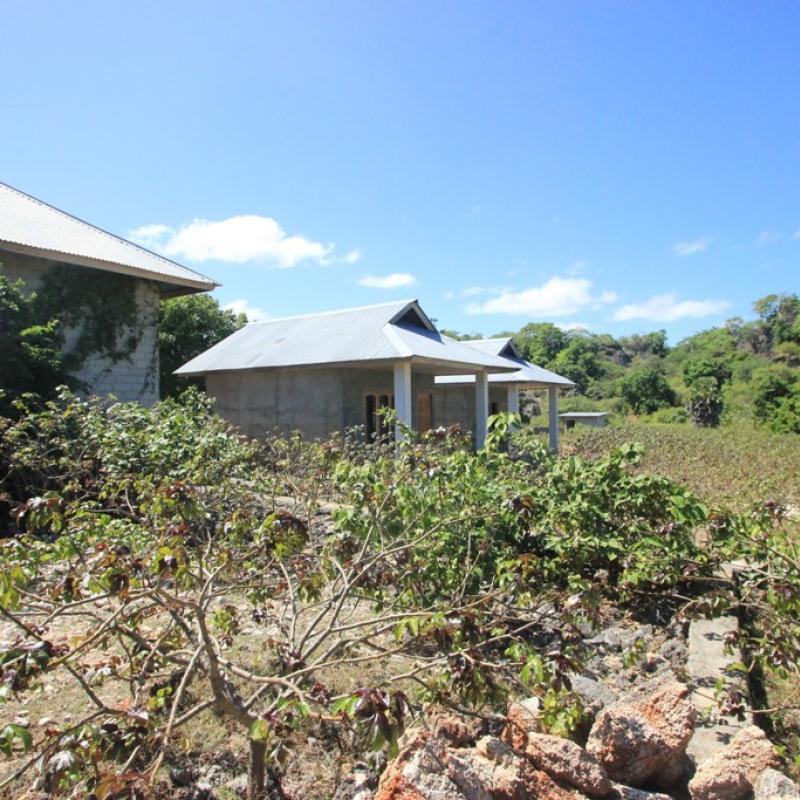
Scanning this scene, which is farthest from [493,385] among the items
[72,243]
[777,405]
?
[777,405]

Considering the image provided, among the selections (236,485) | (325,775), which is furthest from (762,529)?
(236,485)

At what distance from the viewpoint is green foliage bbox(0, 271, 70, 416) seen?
10.0 m

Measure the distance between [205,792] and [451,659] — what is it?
5.06ft

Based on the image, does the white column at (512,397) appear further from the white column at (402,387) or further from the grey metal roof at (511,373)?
the white column at (402,387)

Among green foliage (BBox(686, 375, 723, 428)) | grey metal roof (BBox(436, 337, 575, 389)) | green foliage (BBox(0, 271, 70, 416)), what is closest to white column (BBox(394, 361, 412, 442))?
green foliage (BBox(0, 271, 70, 416))

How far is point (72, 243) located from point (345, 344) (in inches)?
240

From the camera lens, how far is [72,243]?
40.8 ft

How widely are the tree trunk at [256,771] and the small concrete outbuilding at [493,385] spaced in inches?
680

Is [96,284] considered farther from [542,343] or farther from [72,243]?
[542,343]

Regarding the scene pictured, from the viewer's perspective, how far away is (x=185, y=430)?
284 inches

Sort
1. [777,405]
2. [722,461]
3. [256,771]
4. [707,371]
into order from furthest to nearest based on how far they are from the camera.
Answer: [707,371] < [777,405] < [722,461] < [256,771]

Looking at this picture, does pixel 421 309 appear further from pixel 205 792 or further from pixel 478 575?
pixel 205 792

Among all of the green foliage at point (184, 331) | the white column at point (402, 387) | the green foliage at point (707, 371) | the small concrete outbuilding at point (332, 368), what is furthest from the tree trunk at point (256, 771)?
the green foliage at point (707, 371)

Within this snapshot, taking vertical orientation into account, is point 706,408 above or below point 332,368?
below
